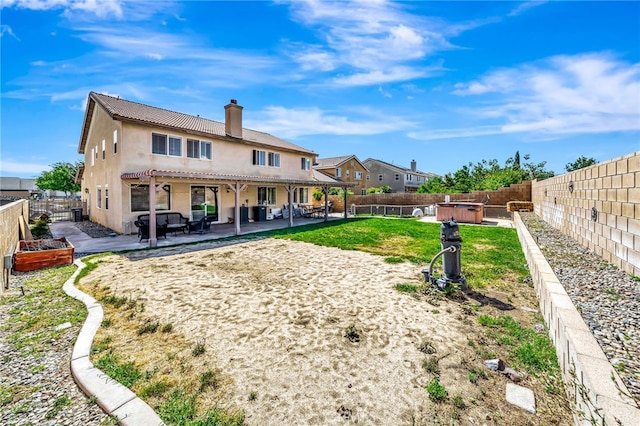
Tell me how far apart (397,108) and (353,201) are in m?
8.95

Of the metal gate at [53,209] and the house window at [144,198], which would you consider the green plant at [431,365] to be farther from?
the metal gate at [53,209]

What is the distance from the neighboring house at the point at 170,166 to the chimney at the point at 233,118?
0.06 m

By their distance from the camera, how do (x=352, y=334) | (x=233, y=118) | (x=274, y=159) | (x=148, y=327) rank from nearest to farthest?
(x=352, y=334) < (x=148, y=327) < (x=233, y=118) < (x=274, y=159)

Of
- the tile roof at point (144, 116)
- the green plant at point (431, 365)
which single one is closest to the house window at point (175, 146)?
the tile roof at point (144, 116)

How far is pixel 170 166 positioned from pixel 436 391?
1441 centimetres

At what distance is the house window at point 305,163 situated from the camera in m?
21.4

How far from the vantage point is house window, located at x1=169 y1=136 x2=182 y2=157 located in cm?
1380

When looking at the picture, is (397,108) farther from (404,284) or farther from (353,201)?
(404,284)

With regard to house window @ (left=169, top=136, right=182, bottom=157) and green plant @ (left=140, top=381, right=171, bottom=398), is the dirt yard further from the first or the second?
house window @ (left=169, top=136, right=182, bottom=157)

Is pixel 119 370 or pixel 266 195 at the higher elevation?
pixel 266 195

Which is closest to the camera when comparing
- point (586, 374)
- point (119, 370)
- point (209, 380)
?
point (586, 374)

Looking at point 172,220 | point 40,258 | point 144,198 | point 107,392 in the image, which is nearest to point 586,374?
point 107,392

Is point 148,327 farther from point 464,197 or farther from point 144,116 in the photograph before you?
point 464,197

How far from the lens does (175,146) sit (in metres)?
14.0
